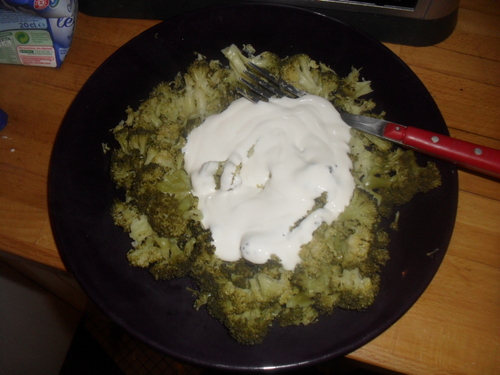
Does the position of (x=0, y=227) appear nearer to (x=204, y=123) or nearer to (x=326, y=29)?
(x=204, y=123)

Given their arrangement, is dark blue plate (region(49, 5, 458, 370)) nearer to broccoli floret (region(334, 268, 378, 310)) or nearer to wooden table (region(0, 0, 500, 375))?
broccoli floret (region(334, 268, 378, 310))

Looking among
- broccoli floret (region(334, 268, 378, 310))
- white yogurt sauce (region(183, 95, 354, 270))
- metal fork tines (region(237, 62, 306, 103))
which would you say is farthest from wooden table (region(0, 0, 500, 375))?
A: metal fork tines (region(237, 62, 306, 103))

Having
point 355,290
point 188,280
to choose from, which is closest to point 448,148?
point 355,290

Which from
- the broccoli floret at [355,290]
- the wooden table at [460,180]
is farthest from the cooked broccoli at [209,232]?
the wooden table at [460,180]

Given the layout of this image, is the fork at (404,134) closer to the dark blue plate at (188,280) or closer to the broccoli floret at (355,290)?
the dark blue plate at (188,280)

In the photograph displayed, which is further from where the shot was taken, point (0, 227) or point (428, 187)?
point (0, 227)

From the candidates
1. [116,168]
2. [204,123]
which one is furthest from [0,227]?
[204,123]

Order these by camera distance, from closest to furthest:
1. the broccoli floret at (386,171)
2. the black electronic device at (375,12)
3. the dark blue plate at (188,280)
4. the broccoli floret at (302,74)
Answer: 1. the dark blue plate at (188,280)
2. the broccoli floret at (386,171)
3. the broccoli floret at (302,74)
4. the black electronic device at (375,12)
